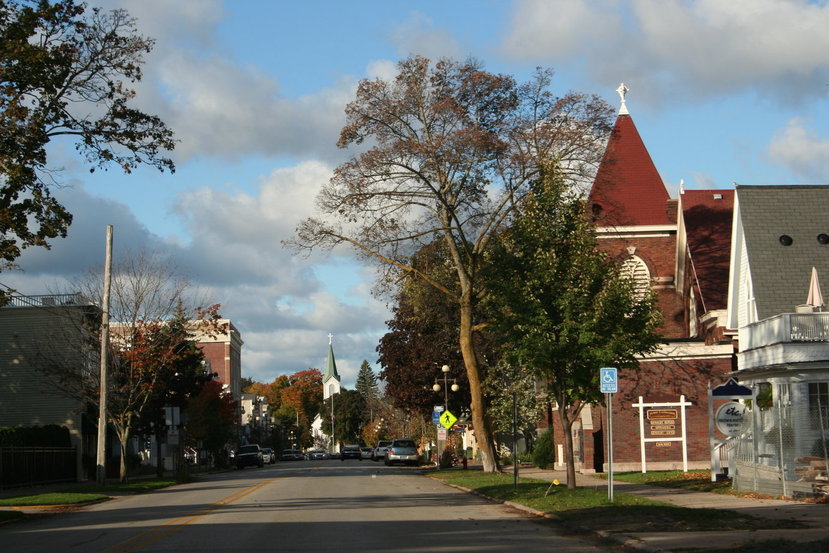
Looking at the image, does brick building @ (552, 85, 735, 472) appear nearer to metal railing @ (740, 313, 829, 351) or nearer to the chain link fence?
metal railing @ (740, 313, 829, 351)

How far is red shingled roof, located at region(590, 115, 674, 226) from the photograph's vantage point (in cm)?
3859

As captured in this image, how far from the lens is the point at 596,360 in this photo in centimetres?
2244

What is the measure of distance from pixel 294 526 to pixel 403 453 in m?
40.5

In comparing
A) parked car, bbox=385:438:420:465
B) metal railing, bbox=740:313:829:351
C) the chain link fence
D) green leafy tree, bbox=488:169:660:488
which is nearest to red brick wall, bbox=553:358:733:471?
the chain link fence

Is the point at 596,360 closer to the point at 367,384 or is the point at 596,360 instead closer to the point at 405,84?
the point at 405,84

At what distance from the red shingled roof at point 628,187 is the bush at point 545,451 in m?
10.1

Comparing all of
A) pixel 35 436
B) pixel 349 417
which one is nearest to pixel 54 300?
pixel 35 436

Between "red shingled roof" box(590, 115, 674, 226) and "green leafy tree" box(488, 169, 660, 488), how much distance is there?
1444 cm

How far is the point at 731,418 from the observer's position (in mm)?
24406

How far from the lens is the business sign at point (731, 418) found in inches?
952

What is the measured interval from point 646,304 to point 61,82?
611 inches

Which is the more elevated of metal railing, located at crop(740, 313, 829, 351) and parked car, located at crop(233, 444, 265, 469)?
metal railing, located at crop(740, 313, 829, 351)

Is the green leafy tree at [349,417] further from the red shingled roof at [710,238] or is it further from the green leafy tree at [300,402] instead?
the red shingled roof at [710,238]

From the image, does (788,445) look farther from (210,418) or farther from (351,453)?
(351,453)
